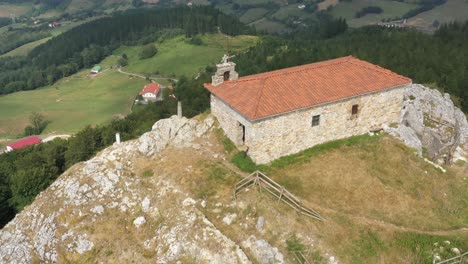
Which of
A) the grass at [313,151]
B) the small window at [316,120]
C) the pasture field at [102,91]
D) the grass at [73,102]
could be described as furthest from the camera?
the pasture field at [102,91]

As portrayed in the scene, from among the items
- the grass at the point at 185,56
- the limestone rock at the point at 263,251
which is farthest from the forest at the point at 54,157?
the grass at the point at 185,56

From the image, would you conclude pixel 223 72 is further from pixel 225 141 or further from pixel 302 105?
pixel 302 105

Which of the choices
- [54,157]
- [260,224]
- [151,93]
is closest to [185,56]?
[151,93]

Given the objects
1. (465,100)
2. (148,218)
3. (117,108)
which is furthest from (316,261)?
(117,108)

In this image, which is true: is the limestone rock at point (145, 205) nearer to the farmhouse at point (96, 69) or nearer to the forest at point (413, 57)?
the forest at point (413, 57)

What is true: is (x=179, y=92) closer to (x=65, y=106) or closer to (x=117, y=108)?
(x=117, y=108)
